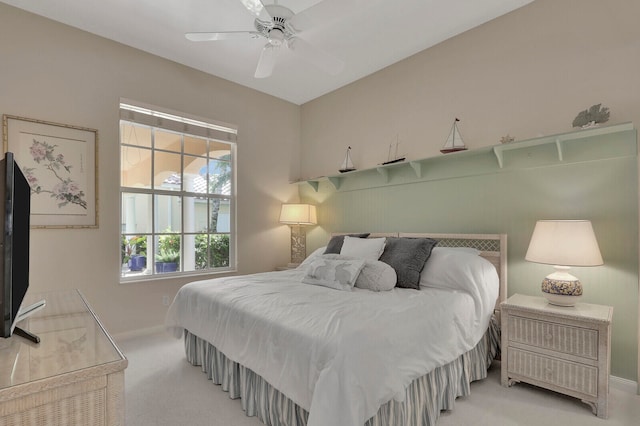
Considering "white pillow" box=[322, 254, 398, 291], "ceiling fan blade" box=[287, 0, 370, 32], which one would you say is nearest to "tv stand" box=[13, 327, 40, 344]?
"white pillow" box=[322, 254, 398, 291]

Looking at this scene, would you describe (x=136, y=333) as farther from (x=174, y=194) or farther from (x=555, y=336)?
(x=555, y=336)

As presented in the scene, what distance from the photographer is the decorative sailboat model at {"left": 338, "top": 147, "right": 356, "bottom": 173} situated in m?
3.94

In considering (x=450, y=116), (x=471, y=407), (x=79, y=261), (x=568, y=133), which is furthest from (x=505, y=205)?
(x=79, y=261)

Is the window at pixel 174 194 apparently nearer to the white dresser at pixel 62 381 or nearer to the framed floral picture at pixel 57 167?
the framed floral picture at pixel 57 167

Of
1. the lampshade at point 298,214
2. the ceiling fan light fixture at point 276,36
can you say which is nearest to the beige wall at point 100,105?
the lampshade at point 298,214

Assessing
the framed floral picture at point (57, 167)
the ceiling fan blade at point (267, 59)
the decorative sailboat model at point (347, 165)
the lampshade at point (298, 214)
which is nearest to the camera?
the ceiling fan blade at point (267, 59)

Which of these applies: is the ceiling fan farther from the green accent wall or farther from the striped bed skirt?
the striped bed skirt

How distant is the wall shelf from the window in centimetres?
165

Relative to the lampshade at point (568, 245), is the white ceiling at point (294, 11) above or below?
above

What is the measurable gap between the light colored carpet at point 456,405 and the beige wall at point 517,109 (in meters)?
0.55

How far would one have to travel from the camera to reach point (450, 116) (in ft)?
10.3

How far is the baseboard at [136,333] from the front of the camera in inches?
126

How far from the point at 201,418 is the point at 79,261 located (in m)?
2.01

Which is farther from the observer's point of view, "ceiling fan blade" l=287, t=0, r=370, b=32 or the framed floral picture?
the framed floral picture
